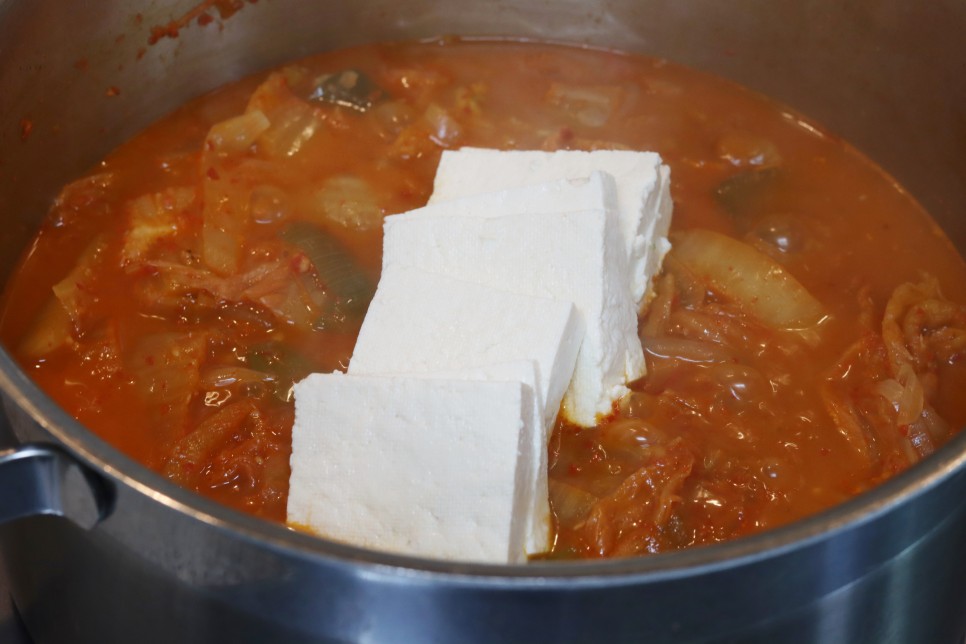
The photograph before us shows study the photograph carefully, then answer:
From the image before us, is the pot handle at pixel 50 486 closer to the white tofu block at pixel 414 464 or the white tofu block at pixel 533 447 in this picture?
the white tofu block at pixel 414 464

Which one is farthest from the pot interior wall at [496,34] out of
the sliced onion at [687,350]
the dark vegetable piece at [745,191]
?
the sliced onion at [687,350]

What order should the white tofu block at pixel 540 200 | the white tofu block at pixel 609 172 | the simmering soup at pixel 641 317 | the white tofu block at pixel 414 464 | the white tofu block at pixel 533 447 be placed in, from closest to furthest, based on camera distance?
the white tofu block at pixel 414 464 < the white tofu block at pixel 533 447 < the simmering soup at pixel 641 317 < the white tofu block at pixel 540 200 < the white tofu block at pixel 609 172

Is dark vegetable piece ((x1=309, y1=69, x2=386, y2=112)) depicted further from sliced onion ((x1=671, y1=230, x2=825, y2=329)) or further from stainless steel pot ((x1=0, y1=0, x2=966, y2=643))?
sliced onion ((x1=671, y1=230, x2=825, y2=329))

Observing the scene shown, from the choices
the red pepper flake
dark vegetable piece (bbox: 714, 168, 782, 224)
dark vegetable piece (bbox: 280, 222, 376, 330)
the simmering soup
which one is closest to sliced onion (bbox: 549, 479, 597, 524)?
the simmering soup

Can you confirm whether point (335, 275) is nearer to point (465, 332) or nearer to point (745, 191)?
point (465, 332)

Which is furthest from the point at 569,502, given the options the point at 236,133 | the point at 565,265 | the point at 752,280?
the point at 236,133
